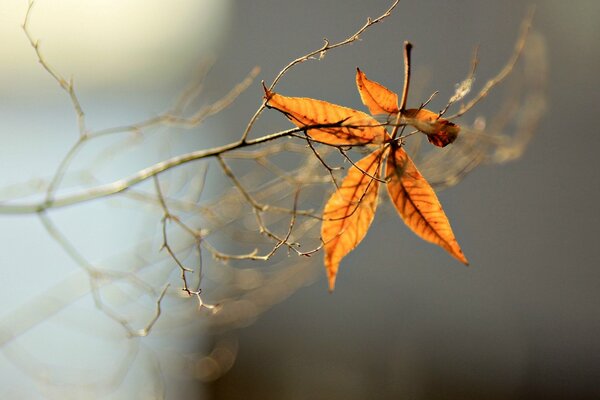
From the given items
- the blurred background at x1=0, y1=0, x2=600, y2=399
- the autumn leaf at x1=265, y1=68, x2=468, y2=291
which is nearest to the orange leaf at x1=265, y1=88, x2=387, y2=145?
the autumn leaf at x1=265, y1=68, x2=468, y2=291

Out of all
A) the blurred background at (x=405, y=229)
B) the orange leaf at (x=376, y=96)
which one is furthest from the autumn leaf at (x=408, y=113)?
the blurred background at (x=405, y=229)

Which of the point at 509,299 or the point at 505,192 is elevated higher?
the point at 505,192

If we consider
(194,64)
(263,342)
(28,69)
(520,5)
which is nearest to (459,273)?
(263,342)

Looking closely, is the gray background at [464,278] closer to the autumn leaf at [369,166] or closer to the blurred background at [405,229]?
the blurred background at [405,229]

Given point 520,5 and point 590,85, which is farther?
point 590,85

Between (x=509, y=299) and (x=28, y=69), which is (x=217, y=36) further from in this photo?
(x=509, y=299)

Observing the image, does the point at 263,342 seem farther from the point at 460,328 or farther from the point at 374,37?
the point at 374,37

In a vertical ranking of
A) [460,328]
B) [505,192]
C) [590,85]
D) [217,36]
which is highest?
[217,36]
